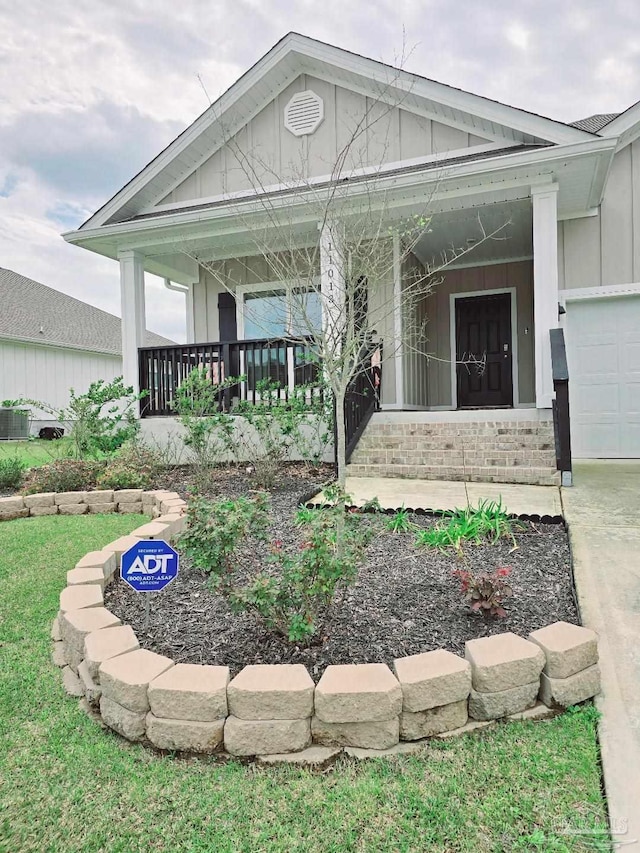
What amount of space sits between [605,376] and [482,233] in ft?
8.84

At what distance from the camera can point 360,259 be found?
11.7ft

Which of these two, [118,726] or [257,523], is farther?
[257,523]

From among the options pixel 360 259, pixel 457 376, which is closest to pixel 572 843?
pixel 360 259

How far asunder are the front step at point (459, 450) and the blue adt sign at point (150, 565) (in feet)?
12.4

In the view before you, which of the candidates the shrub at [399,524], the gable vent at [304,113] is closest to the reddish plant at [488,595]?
the shrub at [399,524]

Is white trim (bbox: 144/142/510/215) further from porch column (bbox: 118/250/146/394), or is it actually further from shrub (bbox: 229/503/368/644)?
shrub (bbox: 229/503/368/644)

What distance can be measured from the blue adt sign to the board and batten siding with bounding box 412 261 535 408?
6748 mm

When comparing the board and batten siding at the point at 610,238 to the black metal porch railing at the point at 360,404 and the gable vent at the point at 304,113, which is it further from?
the gable vent at the point at 304,113

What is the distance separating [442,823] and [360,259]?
9.97 feet

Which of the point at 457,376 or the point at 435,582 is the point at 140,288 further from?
the point at 435,582

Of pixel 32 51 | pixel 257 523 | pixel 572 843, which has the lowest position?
pixel 572 843

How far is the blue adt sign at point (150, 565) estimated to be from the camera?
2170 millimetres

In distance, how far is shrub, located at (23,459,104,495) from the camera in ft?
17.5

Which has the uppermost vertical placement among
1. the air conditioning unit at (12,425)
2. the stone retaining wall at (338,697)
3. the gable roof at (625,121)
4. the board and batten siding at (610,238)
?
the gable roof at (625,121)
